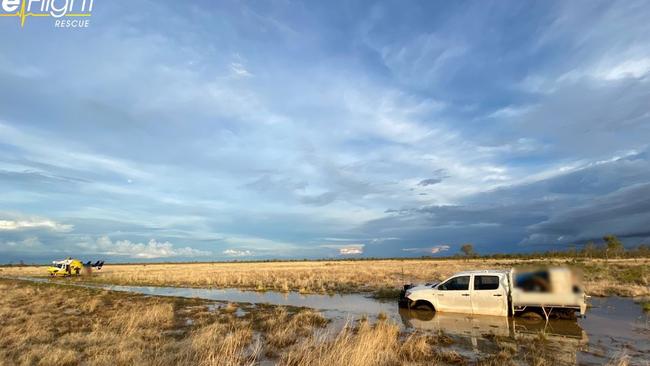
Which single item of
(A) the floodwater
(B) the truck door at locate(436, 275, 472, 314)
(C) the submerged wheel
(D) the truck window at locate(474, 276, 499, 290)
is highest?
(D) the truck window at locate(474, 276, 499, 290)

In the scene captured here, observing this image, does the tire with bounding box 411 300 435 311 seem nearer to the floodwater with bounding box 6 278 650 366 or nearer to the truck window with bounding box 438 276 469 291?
the floodwater with bounding box 6 278 650 366

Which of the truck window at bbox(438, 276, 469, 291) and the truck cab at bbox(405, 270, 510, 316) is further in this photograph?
the truck window at bbox(438, 276, 469, 291)

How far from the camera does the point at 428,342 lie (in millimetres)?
11867

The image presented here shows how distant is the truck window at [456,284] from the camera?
16328 mm

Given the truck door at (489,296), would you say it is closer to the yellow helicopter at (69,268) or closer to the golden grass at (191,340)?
the golden grass at (191,340)

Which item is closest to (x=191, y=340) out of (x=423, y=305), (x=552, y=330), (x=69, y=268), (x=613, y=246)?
(x=423, y=305)

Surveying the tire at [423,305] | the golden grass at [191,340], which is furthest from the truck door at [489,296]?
the golden grass at [191,340]

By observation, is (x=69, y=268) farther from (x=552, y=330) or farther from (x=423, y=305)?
(x=552, y=330)

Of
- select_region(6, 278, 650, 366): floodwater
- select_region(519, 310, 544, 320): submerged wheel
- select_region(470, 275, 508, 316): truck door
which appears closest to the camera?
select_region(6, 278, 650, 366): floodwater

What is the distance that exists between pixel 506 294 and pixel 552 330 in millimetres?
1979

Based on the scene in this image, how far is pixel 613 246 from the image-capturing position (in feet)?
259

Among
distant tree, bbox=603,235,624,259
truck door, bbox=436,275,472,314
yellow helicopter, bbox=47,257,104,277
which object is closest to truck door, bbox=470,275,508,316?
truck door, bbox=436,275,472,314

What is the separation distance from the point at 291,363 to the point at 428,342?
4.88 metres

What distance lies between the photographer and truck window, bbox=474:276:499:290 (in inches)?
611
